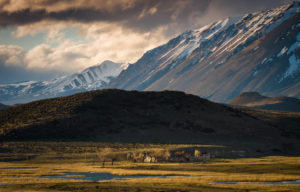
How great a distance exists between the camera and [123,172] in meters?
103

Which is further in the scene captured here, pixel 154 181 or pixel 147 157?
pixel 147 157

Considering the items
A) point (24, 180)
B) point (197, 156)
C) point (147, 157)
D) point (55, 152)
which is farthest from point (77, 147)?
point (24, 180)

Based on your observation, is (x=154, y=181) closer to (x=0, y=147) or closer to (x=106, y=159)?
(x=106, y=159)

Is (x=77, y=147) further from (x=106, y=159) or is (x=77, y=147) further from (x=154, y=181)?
(x=154, y=181)

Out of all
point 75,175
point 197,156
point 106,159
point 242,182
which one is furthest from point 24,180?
point 197,156

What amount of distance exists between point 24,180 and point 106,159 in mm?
53105

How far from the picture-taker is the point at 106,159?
13738 cm

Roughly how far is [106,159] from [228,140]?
243ft

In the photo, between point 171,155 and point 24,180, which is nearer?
point 24,180

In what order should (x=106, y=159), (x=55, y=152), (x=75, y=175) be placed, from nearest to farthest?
(x=75, y=175) → (x=106, y=159) → (x=55, y=152)

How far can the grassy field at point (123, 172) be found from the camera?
75.6 metres

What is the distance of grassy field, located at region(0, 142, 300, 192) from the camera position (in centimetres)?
7556

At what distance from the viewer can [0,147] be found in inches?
6540

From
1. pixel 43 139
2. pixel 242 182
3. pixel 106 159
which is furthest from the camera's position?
pixel 43 139
